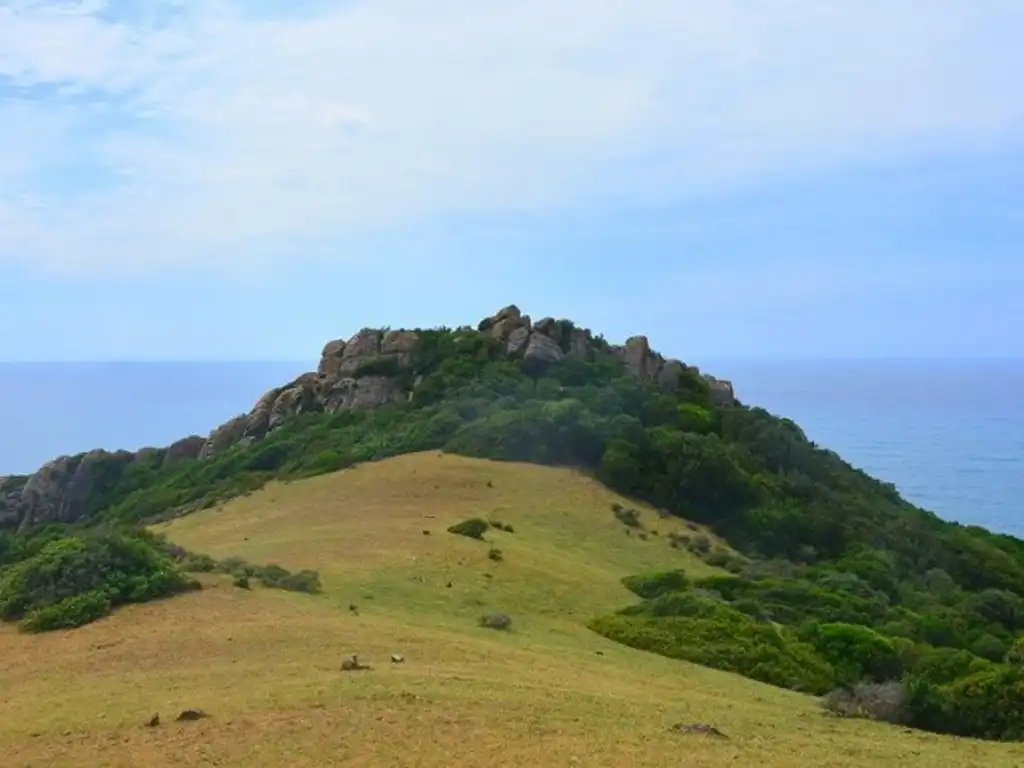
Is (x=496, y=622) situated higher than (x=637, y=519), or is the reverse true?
(x=637, y=519)

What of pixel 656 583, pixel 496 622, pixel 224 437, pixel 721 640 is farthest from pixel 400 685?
pixel 224 437

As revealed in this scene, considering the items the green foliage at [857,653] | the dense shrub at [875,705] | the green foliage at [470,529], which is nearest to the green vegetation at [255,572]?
the green foliage at [470,529]

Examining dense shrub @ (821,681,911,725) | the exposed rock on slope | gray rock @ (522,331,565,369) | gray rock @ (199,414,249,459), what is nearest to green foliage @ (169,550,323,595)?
dense shrub @ (821,681,911,725)

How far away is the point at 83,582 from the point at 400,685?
9342 mm

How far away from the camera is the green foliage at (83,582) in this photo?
20312 millimetres

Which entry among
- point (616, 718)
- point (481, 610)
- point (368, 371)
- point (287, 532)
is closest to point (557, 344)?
point (368, 371)

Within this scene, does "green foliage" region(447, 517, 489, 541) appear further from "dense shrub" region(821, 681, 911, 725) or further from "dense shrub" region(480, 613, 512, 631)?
"dense shrub" region(821, 681, 911, 725)

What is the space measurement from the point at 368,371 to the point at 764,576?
30113 millimetres

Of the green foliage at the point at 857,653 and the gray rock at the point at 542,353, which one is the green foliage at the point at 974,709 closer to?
the green foliage at the point at 857,653

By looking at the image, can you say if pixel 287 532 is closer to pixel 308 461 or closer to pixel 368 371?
pixel 308 461

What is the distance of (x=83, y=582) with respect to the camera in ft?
69.8

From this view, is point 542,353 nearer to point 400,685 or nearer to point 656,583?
point 656,583

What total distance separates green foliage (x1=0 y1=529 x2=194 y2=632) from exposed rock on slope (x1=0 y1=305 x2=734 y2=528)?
3234cm

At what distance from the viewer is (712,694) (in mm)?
17891
